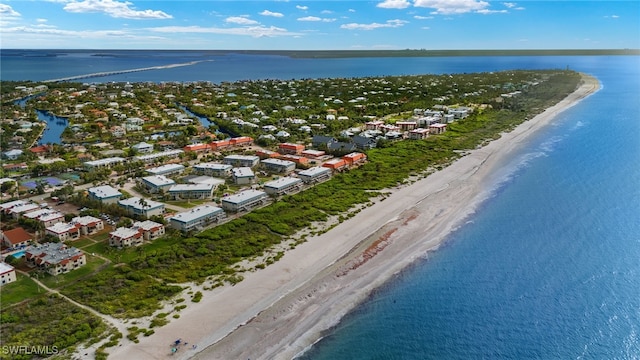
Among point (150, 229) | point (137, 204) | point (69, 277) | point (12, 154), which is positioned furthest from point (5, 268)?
point (12, 154)

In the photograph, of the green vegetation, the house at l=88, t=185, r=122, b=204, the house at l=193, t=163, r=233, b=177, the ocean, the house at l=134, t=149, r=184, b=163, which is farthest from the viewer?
the house at l=134, t=149, r=184, b=163

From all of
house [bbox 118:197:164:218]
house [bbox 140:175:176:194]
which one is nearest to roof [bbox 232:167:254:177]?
house [bbox 140:175:176:194]

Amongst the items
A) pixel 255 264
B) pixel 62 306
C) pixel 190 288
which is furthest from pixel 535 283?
pixel 62 306

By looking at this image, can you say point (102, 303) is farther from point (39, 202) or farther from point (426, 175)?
point (426, 175)

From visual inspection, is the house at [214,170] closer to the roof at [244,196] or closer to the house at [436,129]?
the roof at [244,196]

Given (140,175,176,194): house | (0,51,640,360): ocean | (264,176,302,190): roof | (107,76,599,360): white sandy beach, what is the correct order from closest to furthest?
1. (107,76,599,360): white sandy beach
2. (0,51,640,360): ocean
3. (264,176,302,190): roof
4. (140,175,176,194): house

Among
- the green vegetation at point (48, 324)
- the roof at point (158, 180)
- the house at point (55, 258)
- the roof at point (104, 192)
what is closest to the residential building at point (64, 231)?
the house at point (55, 258)

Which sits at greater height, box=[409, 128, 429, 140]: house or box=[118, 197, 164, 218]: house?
box=[409, 128, 429, 140]: house

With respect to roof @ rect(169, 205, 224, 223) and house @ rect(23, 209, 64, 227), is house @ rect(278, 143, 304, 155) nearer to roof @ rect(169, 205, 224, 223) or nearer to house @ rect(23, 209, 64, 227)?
roof @ rect(169, 205, 224, 223)
